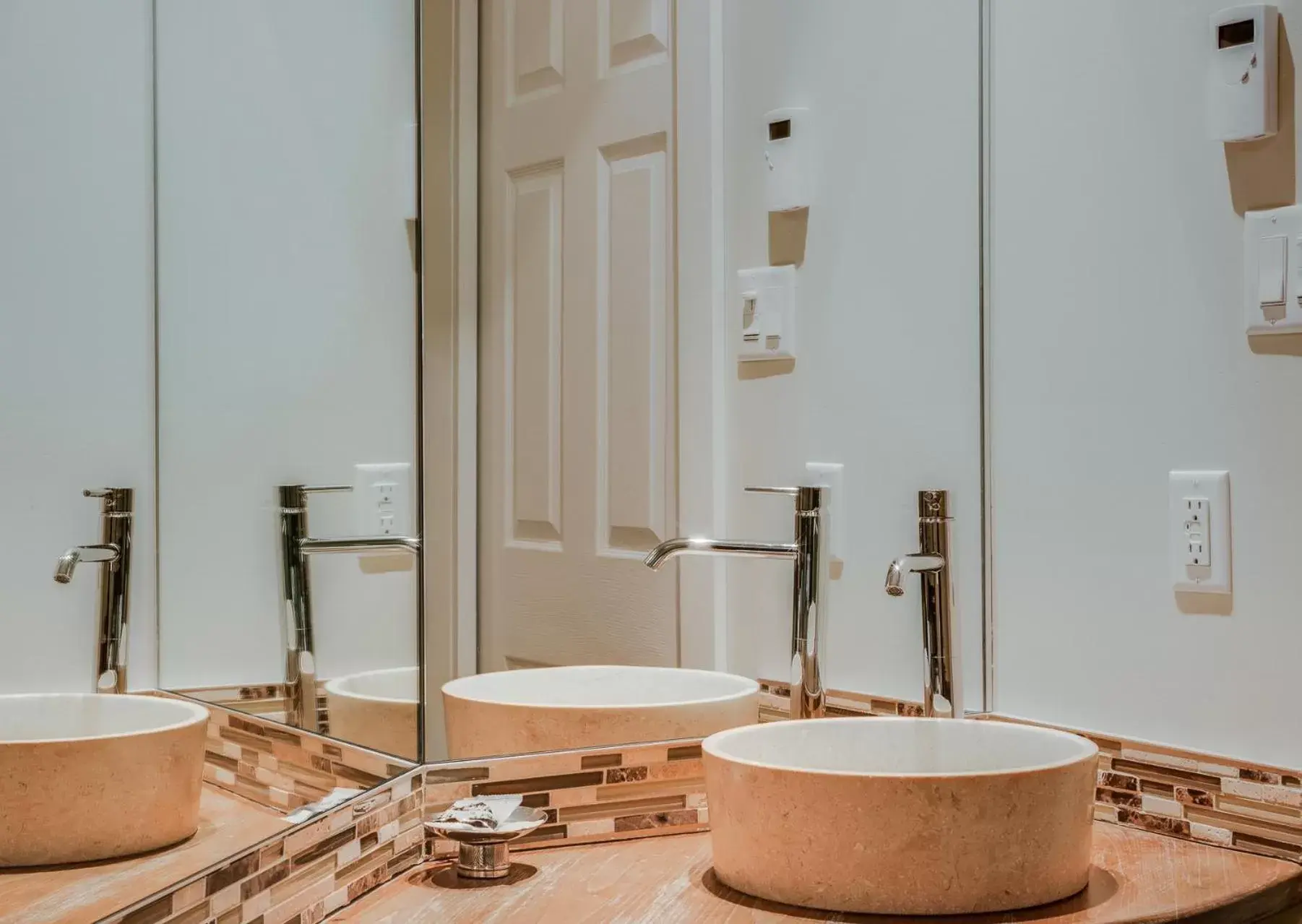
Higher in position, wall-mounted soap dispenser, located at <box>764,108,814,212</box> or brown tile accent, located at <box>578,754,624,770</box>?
wall-mounted soap dispenser, located at <box>764,108,814,212</box>

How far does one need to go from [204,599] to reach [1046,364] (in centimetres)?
102

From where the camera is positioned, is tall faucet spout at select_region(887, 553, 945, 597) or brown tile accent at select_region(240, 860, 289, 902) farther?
tall faucet spout at select_region(887, 553, 945, 597)

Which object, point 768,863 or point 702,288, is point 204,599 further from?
point 702,288

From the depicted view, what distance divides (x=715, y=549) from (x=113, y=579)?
2.74 ft

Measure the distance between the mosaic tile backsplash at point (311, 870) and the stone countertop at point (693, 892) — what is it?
0.9 inches

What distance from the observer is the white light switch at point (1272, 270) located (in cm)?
127

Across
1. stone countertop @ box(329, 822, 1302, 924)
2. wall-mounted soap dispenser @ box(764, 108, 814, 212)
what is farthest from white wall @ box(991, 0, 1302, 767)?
wall-mounted soap dispenser @ box(764, 108, 814, 212)

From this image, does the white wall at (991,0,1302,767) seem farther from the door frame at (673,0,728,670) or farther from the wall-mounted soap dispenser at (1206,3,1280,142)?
the door frame at (673,0,728,670)

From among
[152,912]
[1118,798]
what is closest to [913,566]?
[1118,798]

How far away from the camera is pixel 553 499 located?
1.38 m

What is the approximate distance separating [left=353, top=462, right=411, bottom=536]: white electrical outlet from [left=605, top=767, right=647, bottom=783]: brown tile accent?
0.35 m

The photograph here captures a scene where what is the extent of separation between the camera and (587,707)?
4.52 ft

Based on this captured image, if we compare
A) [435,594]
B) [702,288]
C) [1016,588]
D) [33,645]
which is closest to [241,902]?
[33,645]

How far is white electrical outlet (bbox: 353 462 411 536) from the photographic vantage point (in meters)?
1.21
